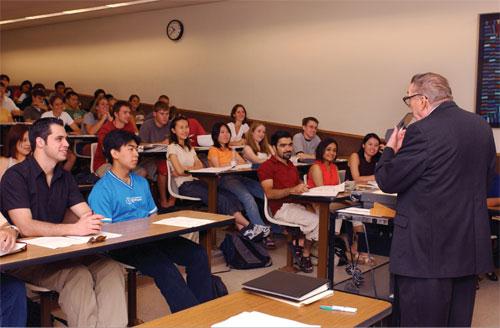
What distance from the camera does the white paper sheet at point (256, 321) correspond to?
1718mm

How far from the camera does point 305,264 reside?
4855mm

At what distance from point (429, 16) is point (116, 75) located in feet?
21.0

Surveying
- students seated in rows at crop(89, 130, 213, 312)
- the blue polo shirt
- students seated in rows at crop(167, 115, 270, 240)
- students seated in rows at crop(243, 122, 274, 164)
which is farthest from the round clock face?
the blue polo shirt

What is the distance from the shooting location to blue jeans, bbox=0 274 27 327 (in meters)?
2.62

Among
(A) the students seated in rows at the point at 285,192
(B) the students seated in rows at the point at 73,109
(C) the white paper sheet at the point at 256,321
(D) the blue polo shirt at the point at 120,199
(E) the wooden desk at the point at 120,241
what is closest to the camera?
(C) the white paper sheet at the point at 256,321

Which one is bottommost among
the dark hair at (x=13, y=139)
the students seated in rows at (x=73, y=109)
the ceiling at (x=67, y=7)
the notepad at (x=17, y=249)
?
the notepad at (x=17, y=249)

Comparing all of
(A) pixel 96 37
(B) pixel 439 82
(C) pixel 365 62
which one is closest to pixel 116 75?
(A) pixel 96 37

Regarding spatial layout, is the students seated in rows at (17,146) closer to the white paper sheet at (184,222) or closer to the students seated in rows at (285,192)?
the white paper sheet at (184,222)

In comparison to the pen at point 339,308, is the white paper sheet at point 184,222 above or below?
above

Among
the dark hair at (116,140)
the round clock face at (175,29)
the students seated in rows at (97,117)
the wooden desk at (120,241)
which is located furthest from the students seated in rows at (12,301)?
the round clock face at (175,29)

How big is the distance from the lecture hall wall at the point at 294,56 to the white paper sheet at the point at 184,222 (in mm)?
4589

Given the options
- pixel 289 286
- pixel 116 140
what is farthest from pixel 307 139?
pixel 289 286

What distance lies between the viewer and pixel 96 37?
38.0 ft

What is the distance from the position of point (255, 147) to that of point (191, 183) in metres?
1.25
